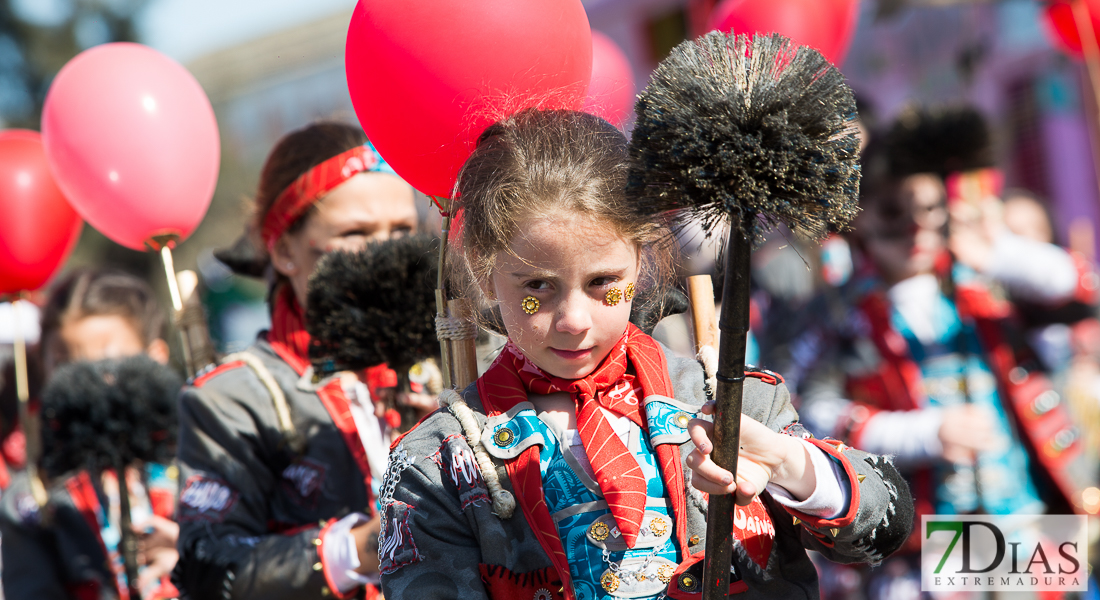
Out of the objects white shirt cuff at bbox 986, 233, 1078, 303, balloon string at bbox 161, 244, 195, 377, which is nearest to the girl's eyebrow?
balloon string at bbox 161, 244, 195, 377

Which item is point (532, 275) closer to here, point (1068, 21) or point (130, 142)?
point (130, 142)

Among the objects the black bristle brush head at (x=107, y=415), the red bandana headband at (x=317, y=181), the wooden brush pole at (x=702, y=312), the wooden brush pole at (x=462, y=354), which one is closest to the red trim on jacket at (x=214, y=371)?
the red bandana headband at (x=317, y=181)

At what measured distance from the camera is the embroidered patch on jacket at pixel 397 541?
56.6 inches

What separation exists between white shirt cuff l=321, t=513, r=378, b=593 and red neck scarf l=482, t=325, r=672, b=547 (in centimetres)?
Result: 69

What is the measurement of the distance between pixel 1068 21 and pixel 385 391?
3377 mm

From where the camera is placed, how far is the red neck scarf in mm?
1420

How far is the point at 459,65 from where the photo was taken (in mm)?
1610

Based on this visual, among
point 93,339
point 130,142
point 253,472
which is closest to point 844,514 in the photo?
point 253,472

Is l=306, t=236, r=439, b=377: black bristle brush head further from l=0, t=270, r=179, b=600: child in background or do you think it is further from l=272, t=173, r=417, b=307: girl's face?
l=0, t=270, r=179, b=600: child in background

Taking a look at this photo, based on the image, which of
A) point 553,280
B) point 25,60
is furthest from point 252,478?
point 25,60

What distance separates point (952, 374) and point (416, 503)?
97.0 inches

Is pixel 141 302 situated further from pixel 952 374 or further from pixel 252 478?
pixel 952 374

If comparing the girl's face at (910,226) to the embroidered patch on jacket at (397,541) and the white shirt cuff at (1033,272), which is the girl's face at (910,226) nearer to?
the white shirt cuff at (1033,272)

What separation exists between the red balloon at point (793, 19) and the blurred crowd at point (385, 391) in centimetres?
49
